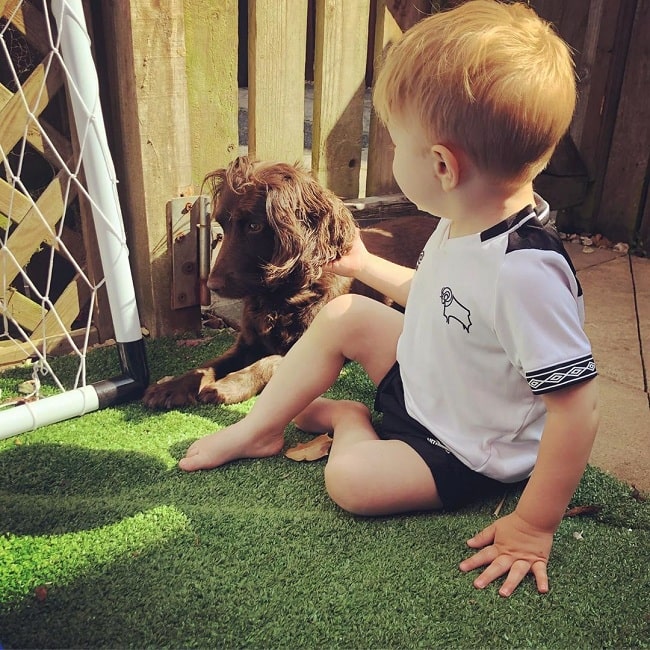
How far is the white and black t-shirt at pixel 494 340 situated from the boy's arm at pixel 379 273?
15.1 inches

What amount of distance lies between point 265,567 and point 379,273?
3.71 ft

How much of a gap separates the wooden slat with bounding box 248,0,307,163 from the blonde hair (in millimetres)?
1827

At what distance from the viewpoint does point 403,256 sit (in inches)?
134

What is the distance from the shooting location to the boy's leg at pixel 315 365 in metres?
2.11

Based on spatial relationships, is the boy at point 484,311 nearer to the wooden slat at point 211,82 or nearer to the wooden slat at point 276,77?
the wooden slat at point 211,82

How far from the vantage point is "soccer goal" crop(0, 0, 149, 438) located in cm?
237

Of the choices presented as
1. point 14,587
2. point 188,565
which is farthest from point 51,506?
point 188,565

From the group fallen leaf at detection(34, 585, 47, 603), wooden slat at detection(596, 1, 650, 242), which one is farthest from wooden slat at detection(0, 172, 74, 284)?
wooden slat at detection(596, 1, 650, 242)

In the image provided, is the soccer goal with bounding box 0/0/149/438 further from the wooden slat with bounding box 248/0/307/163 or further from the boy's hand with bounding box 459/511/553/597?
the boy's hand with bounding box 459/511/553/597

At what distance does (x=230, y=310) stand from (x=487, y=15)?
8.08 feet

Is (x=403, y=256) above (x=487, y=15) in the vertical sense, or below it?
below

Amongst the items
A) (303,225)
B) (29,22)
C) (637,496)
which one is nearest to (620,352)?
(637,496)

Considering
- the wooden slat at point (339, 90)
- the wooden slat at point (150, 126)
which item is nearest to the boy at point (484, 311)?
the wooden slat at point (150, 126)

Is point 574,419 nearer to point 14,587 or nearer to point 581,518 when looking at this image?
point 581,518
